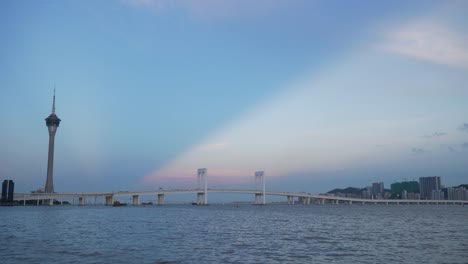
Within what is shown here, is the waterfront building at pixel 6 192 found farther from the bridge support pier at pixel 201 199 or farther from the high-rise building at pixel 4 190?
the bridge support pier at pixel 201 199

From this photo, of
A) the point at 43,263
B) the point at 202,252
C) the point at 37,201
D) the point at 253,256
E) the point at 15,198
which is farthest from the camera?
the point at 37,201

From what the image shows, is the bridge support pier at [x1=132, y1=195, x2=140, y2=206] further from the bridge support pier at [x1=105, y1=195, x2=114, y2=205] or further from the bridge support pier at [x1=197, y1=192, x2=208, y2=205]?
the bridge support pier at [x1=197, y1=192, x2=208, y2=205]

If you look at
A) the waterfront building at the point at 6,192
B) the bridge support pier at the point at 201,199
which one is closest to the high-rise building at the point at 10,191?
the waterfront building at the point at 6,192

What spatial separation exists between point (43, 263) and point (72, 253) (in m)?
3.95

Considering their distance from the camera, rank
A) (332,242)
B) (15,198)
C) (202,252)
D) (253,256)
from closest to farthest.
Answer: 1. (253,256)
2. (202,252)
3. (332,242)
4. (15,198)

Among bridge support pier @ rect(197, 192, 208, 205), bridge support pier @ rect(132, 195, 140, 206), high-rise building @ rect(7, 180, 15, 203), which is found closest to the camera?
high-rise building @ rect(7, 180, 15, 203)

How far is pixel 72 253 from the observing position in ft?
89.1

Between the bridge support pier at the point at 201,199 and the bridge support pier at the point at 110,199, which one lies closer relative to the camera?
the bridge support pier at the point at 110,199

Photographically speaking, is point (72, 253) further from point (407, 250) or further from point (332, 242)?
point (407, 250)

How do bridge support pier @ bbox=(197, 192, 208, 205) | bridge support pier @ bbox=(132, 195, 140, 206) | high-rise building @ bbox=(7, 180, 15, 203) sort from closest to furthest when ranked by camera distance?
high-rise building @ bbox=(7, 180, 15, 203) < bridge support pier @ bbox=(132, 195, 140, 206) < bridge support pier @ bbox=(197, 192, 208, 205)

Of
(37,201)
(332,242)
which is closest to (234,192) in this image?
(37,201)

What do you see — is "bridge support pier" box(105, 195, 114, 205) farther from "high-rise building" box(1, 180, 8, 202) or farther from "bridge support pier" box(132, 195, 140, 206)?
"high-rise building" box(1, 180, 8, 202)

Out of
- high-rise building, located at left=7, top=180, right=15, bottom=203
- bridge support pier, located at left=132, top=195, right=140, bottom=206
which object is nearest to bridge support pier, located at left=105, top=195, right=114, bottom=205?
bridge support pier, located at left=132, top=195, right=140, bottom=206

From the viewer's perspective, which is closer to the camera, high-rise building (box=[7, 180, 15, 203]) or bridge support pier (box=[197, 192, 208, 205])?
high-rise building (box=[7, 180, 15, 203])
